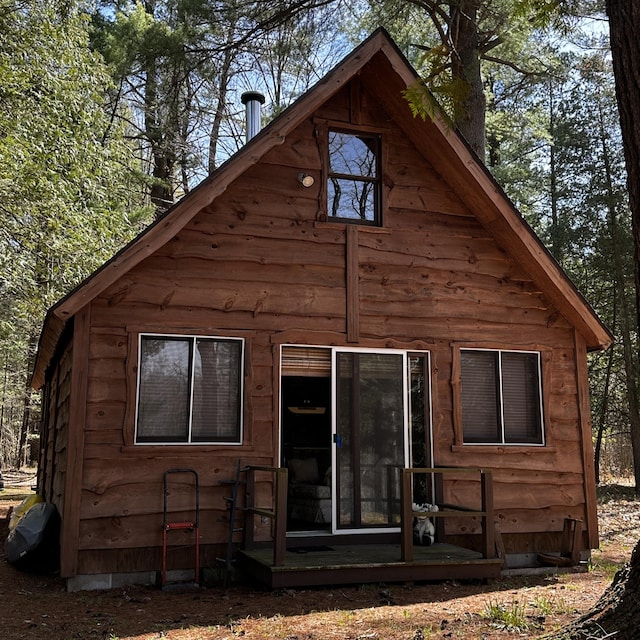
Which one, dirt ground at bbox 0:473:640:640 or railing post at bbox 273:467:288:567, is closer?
dirt ground at bbox 0:473:640:640

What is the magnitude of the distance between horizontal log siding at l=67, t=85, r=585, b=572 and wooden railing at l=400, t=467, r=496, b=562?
0.51 m

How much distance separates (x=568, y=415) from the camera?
8906 mm

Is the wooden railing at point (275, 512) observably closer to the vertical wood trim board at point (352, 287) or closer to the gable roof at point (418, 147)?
the vertical wood trim board at point (352, 287)

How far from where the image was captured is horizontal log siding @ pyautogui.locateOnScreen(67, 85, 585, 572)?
7.25m

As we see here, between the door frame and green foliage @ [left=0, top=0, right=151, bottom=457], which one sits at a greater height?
green foliage @ [left=0, top=0, right=151, bottom=457]

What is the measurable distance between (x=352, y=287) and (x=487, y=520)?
115 inches

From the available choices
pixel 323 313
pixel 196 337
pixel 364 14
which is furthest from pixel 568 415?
pixel 364 14

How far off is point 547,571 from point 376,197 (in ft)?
15.6

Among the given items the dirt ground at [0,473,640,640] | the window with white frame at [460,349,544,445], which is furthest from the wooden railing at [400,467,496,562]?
the window with white frame at [460,349,544,445]

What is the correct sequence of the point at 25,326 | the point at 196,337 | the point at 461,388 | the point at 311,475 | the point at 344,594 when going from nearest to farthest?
the point at 344,594 < the point at 196,337 < the point at 461,388 < the point at 311,475 < the point at 25,326

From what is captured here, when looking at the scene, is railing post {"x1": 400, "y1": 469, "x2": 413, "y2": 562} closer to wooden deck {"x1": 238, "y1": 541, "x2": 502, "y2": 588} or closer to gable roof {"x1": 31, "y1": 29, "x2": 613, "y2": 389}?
wooden deck {"x1": 238, "y1": 541, "x2": 502, "y2": 588}

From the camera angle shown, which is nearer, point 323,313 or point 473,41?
point 323,313

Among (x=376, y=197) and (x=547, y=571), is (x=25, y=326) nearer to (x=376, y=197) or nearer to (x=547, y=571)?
(x=376, y=197)

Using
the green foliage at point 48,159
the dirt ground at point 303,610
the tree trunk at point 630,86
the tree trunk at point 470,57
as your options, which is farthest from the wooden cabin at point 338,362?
the green foliage at point 48,159
